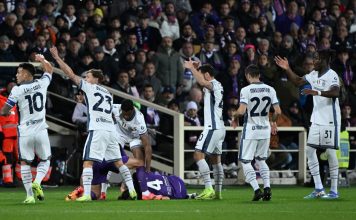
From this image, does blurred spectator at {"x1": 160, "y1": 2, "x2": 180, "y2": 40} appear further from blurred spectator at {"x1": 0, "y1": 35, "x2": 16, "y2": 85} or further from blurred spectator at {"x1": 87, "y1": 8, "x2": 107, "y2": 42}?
blurred spectator at {"x1": 0, "y1": 35, "x2": 16, "y2": 85}

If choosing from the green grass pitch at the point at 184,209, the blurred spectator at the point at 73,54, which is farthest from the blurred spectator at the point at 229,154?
the green grass pitch at the point at 184,209

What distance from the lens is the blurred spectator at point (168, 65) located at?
2459 centimetres

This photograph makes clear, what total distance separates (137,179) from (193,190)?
365 centimetres

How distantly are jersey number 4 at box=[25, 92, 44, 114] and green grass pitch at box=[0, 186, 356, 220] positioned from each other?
1.43 metres

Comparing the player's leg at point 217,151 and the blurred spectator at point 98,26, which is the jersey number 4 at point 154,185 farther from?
the blurred spectator at point 98,26

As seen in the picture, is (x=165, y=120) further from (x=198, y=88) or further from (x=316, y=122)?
(x=316, y=122)

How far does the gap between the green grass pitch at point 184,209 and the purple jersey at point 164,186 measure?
2.18ft

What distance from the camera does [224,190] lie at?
70.7ft

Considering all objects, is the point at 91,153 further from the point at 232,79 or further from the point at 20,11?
the point at 232,79

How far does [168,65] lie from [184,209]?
9.41 meters

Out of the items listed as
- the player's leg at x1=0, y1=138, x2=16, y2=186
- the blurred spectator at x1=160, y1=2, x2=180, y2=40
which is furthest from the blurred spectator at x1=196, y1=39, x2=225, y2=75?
the player's leg at x1=0, y1=138, x2=16, y2=186

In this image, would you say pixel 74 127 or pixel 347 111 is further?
pixel 347 111

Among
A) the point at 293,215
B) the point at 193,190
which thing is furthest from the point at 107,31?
the point at 293,215

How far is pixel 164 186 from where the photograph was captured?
18.2 metres
